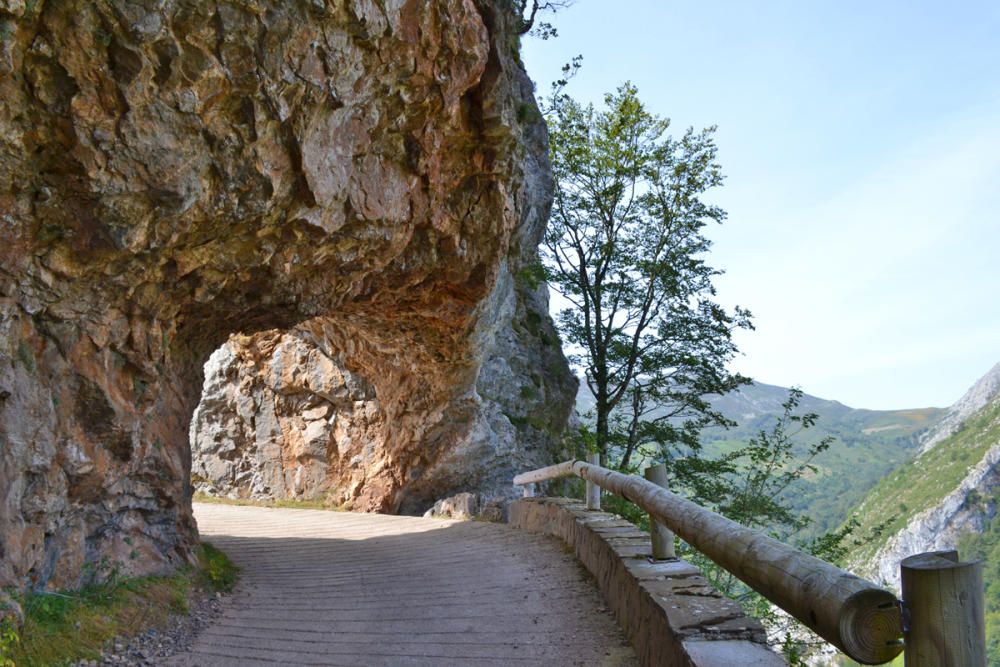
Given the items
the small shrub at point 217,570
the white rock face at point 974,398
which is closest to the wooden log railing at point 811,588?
the small shrub at point 217,570

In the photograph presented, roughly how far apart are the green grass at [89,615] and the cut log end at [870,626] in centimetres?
413

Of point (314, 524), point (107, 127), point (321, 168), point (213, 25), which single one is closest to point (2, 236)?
point (107, 127)

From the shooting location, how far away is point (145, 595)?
5.48 metres

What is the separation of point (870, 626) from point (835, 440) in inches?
549

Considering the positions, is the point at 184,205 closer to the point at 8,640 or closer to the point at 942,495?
the point at 8,640

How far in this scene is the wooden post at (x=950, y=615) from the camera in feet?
5.21

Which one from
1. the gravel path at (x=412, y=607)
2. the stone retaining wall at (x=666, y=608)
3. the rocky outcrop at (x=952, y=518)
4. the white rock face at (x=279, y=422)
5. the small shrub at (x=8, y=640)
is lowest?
the rocky outcrop at (x=952, y=518)

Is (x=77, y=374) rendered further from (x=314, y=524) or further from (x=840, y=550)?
(x=840, y=550)

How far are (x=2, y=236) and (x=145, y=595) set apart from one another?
9.45 ft

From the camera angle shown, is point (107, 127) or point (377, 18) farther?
point (377, 18)

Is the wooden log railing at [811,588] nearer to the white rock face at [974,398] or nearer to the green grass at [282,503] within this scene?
the green grass at [282,503]

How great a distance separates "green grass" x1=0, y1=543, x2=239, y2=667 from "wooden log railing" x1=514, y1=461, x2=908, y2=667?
3.73 metres

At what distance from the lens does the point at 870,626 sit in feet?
5.82

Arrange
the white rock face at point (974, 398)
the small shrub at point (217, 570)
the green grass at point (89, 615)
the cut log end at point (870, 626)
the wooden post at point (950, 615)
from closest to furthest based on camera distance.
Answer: the wooden post at point (950, 615) → the cut log end at point (870, 626) → the green grass at point (89, 615) → the small shrub at point (217, 570) → the white rock face at point (974, 398)
